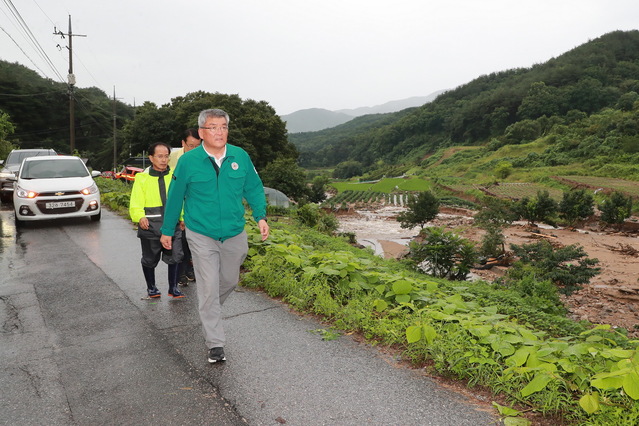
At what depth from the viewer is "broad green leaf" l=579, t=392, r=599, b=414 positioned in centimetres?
265

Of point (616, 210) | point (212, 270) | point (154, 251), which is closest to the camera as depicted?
point (212, 270)

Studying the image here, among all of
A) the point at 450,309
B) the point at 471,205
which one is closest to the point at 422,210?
the point at 471,205

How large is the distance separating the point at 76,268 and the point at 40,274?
504mm

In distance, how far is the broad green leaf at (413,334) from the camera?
3.75 metres

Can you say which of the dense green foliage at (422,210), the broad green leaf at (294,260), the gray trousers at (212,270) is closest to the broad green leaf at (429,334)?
the gray trousers at (212,270)

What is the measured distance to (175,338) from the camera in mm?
4320

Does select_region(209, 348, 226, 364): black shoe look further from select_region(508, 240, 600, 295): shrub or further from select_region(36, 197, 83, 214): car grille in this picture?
select_region(508, 240, 600, 295): shrub

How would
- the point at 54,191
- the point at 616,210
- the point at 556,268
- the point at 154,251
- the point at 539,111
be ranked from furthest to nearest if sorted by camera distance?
the point at 539,111 → the point at 616,210 → the point at 556,268 → the point at 54,191 → the point at 154,251

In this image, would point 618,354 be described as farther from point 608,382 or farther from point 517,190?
point 517,190

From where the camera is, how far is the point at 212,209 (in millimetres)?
3736

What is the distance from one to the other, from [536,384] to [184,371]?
2579mm

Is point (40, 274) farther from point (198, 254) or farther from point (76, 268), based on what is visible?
point (198, 254)

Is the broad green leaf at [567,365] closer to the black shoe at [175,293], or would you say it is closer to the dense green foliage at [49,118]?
the black shoe at [175,293]

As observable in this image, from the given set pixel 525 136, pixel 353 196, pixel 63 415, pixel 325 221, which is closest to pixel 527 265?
pixel 325 221
